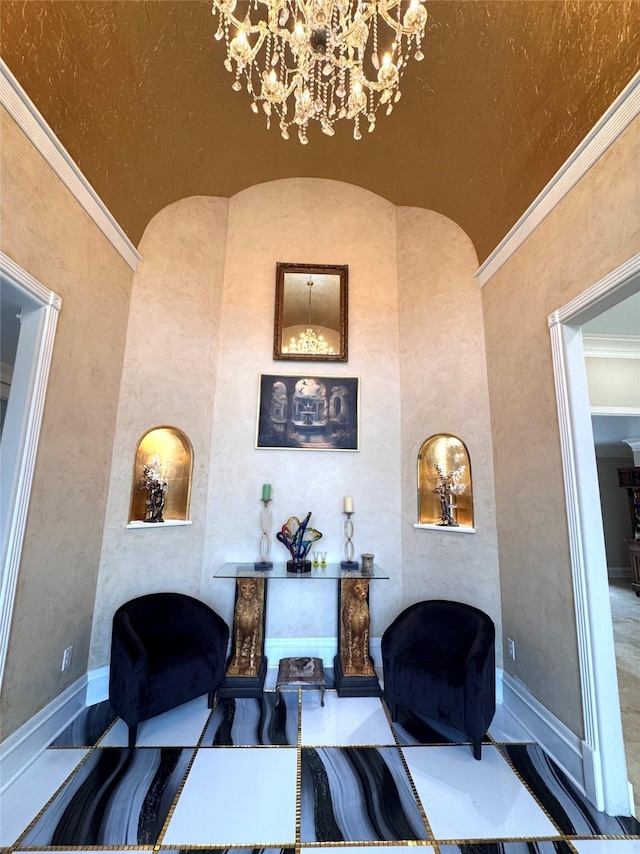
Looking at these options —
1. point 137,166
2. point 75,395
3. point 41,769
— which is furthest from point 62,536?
point 137,166

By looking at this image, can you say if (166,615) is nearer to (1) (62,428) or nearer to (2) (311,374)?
(1) (62,428)

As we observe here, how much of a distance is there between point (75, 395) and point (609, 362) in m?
5.48

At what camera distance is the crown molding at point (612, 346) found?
4.30m

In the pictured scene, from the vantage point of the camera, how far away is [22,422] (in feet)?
6.93

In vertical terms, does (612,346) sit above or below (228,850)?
above

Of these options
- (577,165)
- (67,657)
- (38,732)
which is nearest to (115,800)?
(38,732)

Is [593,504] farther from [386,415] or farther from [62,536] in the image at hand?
[62,536]

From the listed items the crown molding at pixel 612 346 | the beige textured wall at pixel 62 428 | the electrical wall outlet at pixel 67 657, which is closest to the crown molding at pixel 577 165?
the crown molding at pixel 612 346

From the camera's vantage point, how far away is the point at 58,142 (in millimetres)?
2143

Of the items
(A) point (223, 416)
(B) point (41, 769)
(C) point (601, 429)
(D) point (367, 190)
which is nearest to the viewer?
(B) point (41, 769)

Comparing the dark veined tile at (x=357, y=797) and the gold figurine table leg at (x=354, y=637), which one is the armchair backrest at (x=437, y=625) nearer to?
the gold figurine table leg at (x=354, y=637)

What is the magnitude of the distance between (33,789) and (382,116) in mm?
5195

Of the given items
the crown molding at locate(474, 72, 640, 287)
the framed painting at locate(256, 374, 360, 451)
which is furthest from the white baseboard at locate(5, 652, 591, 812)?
the crown molding at locate(474, 72, 640, 287)

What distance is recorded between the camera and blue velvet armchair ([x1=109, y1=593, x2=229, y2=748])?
222 cm
